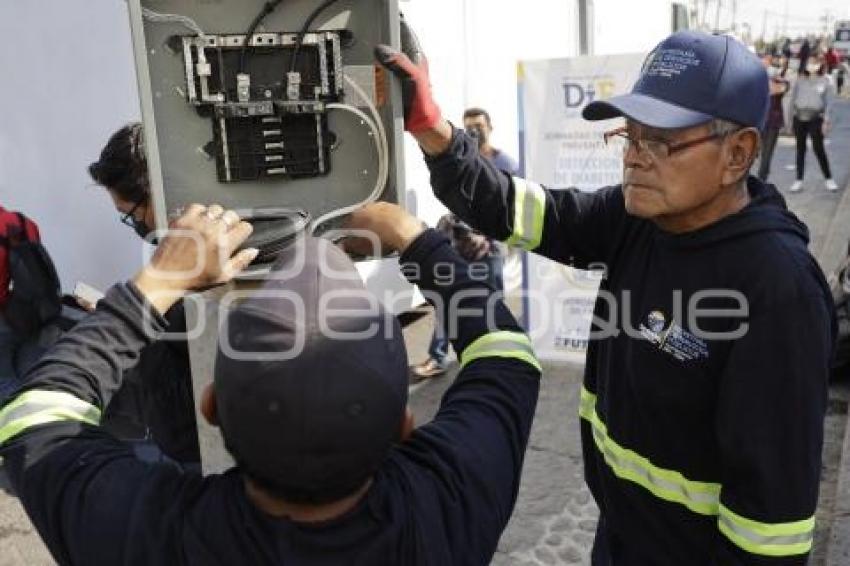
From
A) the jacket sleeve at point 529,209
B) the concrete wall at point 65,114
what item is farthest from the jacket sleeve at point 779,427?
the concrete wall at point 65,114

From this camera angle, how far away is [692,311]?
62.3 inches

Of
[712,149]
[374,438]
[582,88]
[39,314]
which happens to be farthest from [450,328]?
[582,88]

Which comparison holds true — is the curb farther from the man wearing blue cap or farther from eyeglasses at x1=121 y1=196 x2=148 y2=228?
eyeglasses at x1=121 y1=196 x2=148 y2=228

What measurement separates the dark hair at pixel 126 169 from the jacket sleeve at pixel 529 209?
102 cm

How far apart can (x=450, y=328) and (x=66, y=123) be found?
367 centimetres

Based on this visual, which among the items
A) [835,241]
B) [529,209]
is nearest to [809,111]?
[835,241]

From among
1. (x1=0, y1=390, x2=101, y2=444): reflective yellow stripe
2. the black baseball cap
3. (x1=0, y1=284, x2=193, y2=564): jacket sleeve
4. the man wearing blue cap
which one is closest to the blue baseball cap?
the man wearing blue cap

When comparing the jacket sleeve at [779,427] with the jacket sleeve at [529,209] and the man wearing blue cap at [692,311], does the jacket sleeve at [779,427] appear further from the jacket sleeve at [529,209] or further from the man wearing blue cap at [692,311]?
the jacket sleeve at [529,209]

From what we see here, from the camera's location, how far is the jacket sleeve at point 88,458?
1030 millimetres

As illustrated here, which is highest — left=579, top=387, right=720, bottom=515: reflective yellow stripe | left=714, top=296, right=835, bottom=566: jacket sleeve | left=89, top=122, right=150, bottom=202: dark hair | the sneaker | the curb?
left=89, top=122, right=150, bottom=202: dark hair

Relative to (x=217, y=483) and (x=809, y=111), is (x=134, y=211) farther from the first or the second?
(x=809, y=111)

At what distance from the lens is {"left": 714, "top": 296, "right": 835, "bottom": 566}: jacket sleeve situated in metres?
1.41

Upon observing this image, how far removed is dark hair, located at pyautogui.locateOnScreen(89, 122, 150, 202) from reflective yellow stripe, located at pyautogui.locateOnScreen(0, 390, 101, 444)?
1.39 m

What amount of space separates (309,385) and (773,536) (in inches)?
37.8
